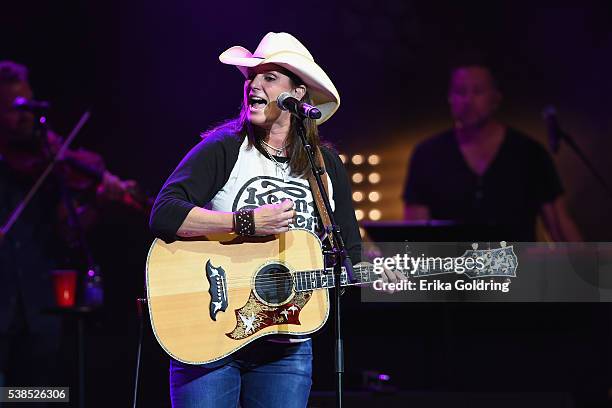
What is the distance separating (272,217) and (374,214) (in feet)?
13.2

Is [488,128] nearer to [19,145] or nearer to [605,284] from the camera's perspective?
[605,284]

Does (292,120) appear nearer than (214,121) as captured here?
Yes

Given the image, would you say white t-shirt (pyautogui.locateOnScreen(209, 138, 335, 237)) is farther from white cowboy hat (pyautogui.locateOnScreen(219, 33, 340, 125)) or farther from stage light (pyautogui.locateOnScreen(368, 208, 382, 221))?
stage light (pyautogui.locateOnScreen(368, 208, 382, 221))

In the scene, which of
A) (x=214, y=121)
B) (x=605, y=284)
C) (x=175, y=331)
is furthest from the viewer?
(x=214, y=121)

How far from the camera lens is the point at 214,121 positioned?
6965 millimetres

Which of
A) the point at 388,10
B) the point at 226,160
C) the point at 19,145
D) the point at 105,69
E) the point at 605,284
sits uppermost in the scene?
the point at 388,10

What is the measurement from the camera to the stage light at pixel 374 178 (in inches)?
283

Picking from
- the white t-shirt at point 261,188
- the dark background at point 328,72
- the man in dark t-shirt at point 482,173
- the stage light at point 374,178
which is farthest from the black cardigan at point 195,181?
the man in dark t-shirt at point 482,173

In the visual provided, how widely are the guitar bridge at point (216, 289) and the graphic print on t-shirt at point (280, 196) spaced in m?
0.27

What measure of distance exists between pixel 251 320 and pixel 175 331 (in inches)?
Result: 12.0

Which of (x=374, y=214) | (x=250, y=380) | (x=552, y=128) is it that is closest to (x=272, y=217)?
(x=250, y=380)

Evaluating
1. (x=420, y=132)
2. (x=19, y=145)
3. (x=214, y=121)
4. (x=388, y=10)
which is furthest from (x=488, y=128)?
(x=19, y=145)

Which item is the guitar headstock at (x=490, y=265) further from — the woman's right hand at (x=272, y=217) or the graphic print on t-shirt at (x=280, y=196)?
the woman's right hand at (x=272, y=217)

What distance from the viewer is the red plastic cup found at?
566 cm
